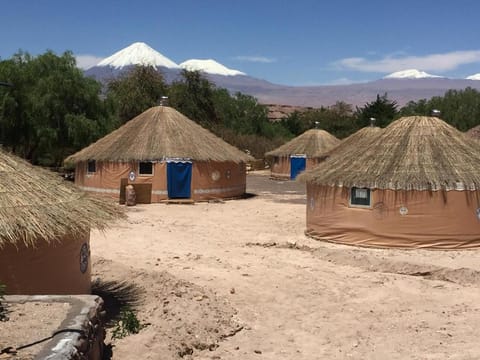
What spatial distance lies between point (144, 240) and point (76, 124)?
16548 millimetres

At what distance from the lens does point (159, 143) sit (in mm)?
25328

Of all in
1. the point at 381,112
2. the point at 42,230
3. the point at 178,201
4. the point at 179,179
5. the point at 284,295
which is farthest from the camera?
the point at 381,112

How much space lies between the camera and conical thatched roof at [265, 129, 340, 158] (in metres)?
39.6

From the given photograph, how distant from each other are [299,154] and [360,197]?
24228 mm

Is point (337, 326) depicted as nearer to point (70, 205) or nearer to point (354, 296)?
point (354, 296)

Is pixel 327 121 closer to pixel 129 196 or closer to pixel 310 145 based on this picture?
pixel 310 145

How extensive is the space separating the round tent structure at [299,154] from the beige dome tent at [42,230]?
30352 mm

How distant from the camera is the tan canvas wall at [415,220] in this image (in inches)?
584

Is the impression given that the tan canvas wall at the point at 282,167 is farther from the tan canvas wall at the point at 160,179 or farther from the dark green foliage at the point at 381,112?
the dark green foliage at the point at 381,112

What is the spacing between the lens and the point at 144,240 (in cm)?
1534

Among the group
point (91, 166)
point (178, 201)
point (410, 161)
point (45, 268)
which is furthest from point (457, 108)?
point (45, 268)

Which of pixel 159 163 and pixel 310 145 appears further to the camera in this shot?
pixel 310 145

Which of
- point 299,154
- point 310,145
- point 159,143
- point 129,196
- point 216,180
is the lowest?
point 129,196

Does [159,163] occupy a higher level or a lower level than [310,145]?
lower
